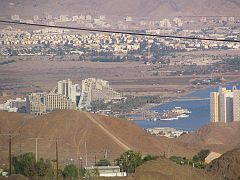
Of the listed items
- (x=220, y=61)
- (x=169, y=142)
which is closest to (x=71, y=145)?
(x=169, y=142)

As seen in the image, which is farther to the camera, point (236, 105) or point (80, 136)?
point (236, 105)

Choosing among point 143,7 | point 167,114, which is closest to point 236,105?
point 167,114

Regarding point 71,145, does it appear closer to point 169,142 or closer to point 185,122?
point 169,142

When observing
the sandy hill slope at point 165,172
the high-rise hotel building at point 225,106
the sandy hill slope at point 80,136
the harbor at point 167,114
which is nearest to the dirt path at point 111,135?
the sandy hill slope at point 80,136

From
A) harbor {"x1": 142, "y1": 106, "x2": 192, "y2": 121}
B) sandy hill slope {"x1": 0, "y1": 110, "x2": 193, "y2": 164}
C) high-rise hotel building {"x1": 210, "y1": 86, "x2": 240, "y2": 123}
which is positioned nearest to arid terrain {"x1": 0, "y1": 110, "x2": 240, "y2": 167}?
sandy hill slope {"x1": 0, "y1": 110, "x2": 193, "y2": 164}

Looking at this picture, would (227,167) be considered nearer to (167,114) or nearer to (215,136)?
(215,136)

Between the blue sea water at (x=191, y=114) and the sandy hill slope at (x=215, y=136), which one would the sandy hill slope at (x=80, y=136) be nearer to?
the sandy hill slope at (x=215, y=136)
